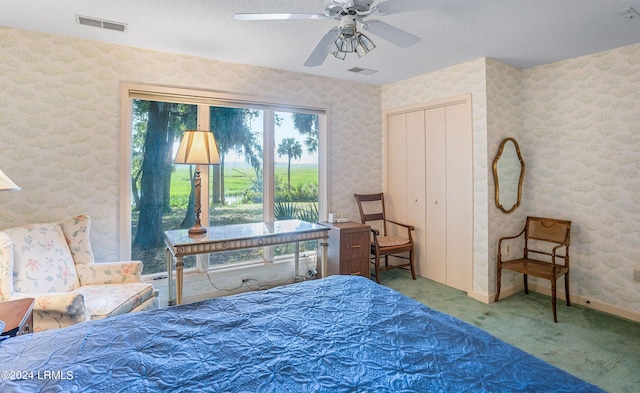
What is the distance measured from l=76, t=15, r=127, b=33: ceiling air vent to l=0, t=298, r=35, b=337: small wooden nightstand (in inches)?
80.4

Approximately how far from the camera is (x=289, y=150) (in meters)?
3.98

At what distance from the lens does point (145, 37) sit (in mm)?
2779

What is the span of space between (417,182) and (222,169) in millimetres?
2437

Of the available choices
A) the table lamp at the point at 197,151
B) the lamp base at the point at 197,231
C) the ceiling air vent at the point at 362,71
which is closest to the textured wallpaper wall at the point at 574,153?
the ceiling air vent at the point at 362,71

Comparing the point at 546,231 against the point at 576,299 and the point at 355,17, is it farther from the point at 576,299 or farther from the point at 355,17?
the point at 355,17

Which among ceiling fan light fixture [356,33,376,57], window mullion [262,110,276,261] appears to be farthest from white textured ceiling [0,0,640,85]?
window mullion [262,110,276,261]

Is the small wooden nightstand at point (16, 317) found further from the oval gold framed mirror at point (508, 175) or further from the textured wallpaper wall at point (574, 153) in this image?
the oval gold framed mirror at point (508, 175)

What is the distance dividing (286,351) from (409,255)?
333cm

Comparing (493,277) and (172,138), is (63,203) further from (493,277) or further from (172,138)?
(493,277)

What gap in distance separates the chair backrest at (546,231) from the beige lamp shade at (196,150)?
3397mm

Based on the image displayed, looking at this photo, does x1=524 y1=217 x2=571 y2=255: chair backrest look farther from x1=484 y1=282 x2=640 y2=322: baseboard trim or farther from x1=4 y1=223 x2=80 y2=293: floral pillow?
x1=4 y1=223 x2=80 y2=293: floral pillow

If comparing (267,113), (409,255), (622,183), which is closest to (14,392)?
(267,113)

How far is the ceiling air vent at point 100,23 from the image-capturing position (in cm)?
245

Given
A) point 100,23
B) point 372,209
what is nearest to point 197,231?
point 100,23
